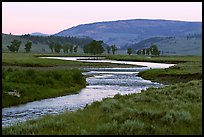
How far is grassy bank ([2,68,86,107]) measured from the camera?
35.2 meters

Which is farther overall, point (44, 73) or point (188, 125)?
point (44, 73)

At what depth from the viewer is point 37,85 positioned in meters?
41.7

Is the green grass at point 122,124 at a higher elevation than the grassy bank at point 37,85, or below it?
higher

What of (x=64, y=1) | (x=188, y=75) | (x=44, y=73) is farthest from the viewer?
(x=188, y=75)

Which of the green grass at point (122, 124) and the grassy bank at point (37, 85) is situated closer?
the green grass at point (122, 124)

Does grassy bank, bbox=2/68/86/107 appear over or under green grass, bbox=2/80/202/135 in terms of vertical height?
under

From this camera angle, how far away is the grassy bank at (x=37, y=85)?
35203mm

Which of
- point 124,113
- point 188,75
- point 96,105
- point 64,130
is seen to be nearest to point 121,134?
point 64,130

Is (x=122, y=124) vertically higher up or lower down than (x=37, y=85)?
higher up

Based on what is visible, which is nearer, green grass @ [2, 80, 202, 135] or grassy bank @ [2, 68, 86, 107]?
green grass @ [2, 80, 202, 135]

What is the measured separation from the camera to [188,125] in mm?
15344

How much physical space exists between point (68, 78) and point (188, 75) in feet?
84.2

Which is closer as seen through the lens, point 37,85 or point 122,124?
point 122,124

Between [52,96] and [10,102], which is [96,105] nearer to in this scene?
[10,102]
